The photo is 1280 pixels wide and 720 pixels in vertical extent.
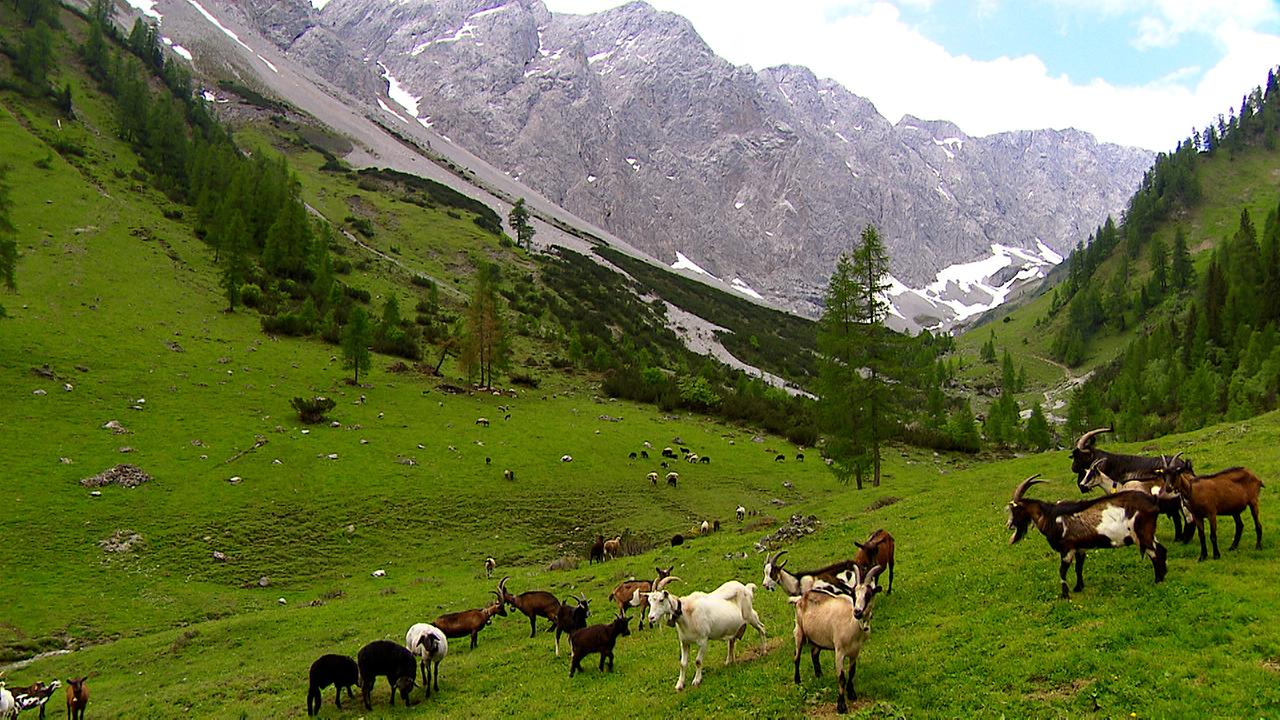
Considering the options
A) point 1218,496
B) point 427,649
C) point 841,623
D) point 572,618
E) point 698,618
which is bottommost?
point 427,649

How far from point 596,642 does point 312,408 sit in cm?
4052

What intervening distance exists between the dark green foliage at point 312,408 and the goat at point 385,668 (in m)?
37.1

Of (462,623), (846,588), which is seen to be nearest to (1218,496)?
(846,588)

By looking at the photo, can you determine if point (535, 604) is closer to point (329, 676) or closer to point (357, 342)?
point (329, 676)

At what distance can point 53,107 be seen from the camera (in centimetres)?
10012

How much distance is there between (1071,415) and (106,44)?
6941 inches

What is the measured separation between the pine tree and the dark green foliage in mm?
6688

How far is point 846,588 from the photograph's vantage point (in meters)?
12.9

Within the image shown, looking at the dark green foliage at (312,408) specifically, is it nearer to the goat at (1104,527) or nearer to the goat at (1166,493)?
the goat at (1104,527)

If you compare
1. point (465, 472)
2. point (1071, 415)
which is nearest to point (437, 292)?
point (465, 472)

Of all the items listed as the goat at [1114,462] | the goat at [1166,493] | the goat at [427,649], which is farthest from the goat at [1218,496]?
the goat at [427,649]

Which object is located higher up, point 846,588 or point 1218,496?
point 1218,496

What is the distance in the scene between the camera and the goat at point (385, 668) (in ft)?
51.5

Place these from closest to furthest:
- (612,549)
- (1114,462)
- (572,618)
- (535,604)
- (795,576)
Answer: (795,576)
(572,618)
(1114,462)
(535,604)
(612,549)
